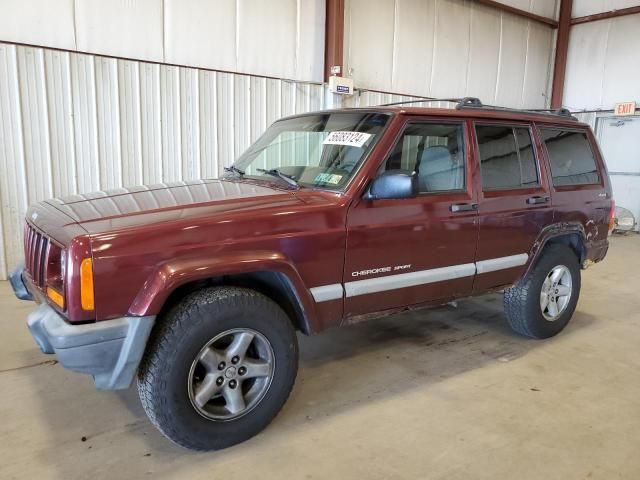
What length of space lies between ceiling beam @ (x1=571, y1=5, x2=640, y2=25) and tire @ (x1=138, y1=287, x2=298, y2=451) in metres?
11.2

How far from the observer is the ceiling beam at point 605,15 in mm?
10016

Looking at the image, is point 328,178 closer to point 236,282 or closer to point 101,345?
point 236,282

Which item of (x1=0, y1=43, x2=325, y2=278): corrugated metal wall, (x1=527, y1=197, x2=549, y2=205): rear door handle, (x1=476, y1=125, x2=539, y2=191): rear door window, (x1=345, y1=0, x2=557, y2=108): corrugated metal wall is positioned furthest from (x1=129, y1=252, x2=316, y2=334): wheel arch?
(x1=345, y1=0, x2=557, y2=108): corrugated metal wall

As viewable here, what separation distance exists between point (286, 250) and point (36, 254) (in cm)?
126

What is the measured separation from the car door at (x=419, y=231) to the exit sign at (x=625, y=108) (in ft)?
29.4

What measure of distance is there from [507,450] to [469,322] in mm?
1911

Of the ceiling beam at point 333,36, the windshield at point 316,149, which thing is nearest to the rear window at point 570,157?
the windshield at point 316,149

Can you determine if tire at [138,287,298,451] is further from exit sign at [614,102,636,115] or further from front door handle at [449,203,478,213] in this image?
exit sign at [614,102,636,115]

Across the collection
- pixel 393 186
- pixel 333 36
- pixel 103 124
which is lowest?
pixel 393 186

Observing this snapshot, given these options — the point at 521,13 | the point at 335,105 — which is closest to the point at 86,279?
the point at 335,105

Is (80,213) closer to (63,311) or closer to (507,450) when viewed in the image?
(63,311)

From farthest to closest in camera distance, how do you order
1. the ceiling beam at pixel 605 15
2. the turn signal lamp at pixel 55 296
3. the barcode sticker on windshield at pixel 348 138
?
the ceiling beam at pixel 605 15 → the barcode sticker on windshield at pixel 348 138 → the turn signal lamp at pixel 55 296

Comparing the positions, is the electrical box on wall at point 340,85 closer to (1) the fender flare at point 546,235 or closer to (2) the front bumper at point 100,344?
(1) the fender flare at point 546,235

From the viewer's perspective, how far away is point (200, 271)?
6.99 ft
